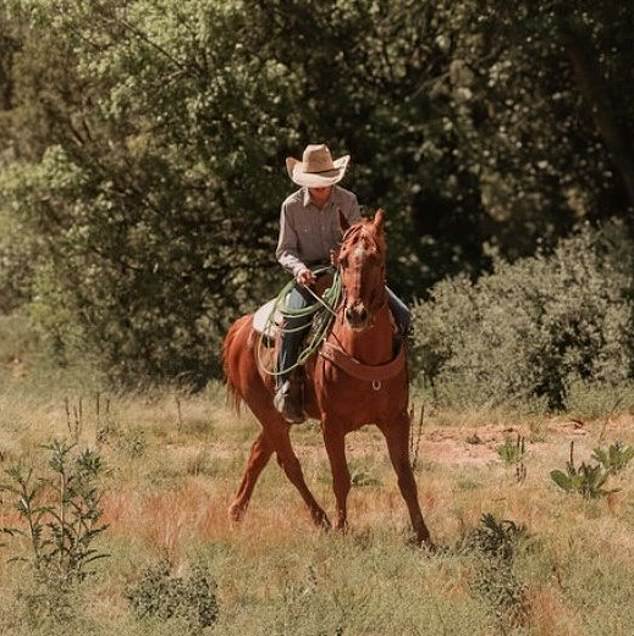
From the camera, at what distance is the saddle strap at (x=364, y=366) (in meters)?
8.66

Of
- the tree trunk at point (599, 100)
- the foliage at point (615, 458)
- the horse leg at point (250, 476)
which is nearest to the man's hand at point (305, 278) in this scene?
the horse leg at point (250, 476)

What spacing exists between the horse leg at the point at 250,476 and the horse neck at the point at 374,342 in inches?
71.9

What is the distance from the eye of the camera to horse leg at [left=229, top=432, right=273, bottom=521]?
32.6 feet

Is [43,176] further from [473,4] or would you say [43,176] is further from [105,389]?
[473,4]

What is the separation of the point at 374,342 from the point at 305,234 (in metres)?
1.32

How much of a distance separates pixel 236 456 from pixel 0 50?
40.3ft

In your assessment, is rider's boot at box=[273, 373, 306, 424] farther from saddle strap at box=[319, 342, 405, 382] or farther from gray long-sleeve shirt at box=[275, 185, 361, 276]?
gray long-sleeve shirt at box=[275, 185, 361, 276]

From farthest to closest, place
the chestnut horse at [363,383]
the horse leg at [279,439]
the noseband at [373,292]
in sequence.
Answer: the horse leg at [279,439], the chestnut horse at [363,383], the noseband at [373,292]

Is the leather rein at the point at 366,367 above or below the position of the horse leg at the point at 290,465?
above

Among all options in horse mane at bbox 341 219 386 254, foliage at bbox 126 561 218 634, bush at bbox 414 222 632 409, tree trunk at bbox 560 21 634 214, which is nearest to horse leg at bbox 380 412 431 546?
horse mane at bbox 341 219 386 254

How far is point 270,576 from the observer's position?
7.81 m

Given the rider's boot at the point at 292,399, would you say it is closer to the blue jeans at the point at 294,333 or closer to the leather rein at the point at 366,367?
the blue jeans at the point at 294,333

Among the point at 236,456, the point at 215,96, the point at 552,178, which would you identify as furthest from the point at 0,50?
the point at 236,456

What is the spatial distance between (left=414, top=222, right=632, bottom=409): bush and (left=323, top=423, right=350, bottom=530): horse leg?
6915 mm
